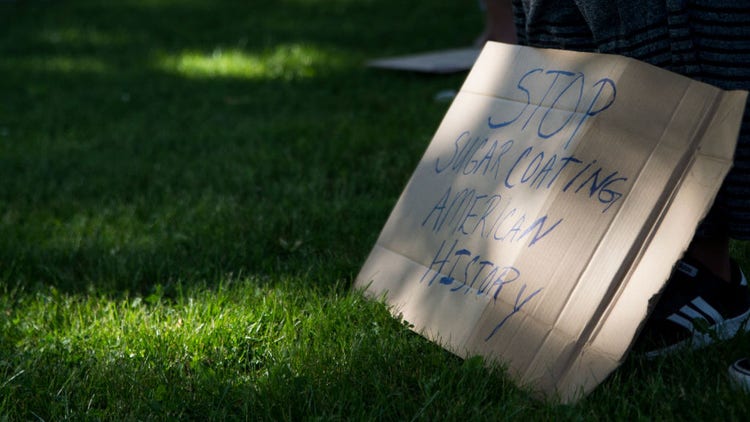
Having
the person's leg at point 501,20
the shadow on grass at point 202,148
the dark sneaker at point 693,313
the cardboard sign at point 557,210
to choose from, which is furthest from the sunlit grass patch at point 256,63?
the dark sneaker at point 693,313

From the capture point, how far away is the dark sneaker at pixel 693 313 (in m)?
1.87

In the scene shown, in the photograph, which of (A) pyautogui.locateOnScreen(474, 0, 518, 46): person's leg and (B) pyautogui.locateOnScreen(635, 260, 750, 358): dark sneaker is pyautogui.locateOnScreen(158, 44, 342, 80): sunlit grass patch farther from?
(B) pyautogui.locateOnScreen(635, 260, 750, 358): dark sneaker

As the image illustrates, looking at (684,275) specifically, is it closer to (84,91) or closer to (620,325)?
(620,325)

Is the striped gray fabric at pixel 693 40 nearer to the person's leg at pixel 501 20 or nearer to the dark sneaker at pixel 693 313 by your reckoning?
the dark sneaker at pixel 693 313

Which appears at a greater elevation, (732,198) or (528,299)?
(732,198)

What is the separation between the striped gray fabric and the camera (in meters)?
1.71

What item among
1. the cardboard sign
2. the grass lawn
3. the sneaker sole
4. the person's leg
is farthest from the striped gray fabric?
the person's leg

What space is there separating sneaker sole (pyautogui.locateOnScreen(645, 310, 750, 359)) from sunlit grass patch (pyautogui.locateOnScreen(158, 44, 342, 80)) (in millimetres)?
4211

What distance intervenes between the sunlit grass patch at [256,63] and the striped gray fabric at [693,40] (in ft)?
13.2

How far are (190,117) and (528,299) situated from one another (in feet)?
11.5

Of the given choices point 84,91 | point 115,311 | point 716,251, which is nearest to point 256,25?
point 84,91

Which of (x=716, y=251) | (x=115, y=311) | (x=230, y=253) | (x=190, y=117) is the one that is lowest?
(x=115, y=311)

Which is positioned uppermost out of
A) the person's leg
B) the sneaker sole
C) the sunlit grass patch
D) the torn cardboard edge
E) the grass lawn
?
the person's leg

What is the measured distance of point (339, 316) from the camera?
209cm
